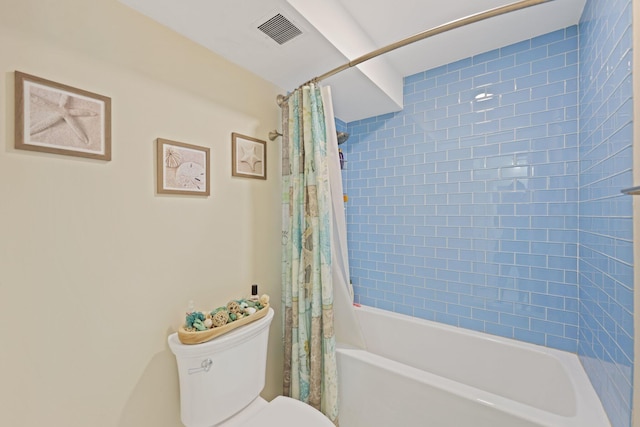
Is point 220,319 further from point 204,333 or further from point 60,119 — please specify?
point 60,119

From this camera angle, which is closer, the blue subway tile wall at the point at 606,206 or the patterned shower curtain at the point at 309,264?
the blue subway tile wall at the point at 606,206

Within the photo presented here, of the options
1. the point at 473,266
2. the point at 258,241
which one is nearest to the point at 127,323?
the point at 258,241

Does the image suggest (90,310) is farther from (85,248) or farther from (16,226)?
(16,226)

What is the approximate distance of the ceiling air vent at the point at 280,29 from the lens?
3.88 ft

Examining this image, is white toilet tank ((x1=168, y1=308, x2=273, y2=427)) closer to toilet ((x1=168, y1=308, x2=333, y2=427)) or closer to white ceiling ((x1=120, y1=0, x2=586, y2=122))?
toilet ((x1=168, y1=308, x2=333, y2=427))

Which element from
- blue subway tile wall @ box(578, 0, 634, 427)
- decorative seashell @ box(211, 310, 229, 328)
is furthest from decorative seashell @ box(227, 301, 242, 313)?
blue subway tile wall @ box(578, 0, 634, 427)

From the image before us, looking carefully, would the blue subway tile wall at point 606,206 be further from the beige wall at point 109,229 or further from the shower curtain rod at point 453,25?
the beige wall at point 109,229

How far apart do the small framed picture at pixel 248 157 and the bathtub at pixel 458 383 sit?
119cm

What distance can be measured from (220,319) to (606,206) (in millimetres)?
1678

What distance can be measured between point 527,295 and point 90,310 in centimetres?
219

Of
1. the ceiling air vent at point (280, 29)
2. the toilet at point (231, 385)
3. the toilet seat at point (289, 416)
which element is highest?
the ceiling air vent at point (280, 29)

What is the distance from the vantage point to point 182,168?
1.27 metres

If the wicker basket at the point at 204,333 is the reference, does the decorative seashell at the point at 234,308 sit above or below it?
above

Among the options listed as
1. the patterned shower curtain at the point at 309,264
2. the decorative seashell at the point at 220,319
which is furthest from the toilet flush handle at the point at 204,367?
the patterned shower curtain at the point at 309,264
